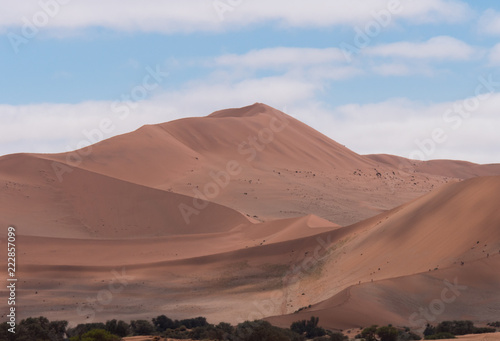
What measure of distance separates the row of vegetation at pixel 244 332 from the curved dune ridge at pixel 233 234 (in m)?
2.44

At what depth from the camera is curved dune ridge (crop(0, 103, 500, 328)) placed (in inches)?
1163

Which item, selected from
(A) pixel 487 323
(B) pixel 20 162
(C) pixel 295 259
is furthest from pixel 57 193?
(A) pixel 487 323

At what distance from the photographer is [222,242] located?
4606 cm

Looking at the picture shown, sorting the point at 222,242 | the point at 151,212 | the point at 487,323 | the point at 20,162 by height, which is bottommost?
the point at 487,323

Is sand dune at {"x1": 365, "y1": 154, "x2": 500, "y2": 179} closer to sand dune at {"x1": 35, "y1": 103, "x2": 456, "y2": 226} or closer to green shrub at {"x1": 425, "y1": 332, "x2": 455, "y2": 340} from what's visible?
sand dune at {"x1": 35, "y1": 103, "x2": 456, "y2": 226}

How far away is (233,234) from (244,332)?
27579 mm

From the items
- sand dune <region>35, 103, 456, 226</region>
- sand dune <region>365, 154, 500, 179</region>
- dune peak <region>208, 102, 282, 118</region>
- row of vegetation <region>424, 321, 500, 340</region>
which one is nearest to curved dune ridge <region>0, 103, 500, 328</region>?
sand dune <region>35, 103, 456, 226</region>

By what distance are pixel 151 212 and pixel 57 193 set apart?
8907 mm

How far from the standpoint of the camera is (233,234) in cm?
4816

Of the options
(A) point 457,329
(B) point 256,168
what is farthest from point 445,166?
(A) point 457,329

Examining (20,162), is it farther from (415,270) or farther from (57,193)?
(415,270)

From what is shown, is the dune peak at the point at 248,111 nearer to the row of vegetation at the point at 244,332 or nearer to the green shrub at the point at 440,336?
the row of vegetation at the point at 244,332

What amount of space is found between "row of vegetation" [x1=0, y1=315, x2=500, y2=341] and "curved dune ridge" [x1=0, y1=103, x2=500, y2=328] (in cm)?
244

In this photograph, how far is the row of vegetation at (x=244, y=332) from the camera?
2041cm
